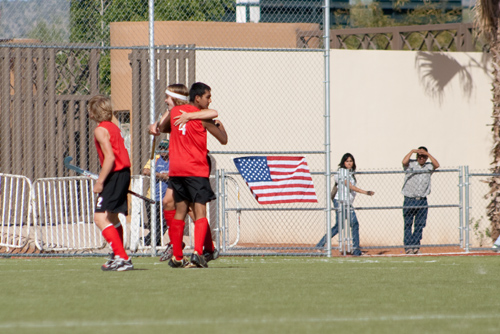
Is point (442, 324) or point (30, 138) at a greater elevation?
point (30, 138)

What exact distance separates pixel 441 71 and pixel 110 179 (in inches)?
405

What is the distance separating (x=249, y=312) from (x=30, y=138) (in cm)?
1259

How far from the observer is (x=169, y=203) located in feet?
28.6

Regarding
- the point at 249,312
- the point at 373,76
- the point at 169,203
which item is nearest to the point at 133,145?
the point at 373,76

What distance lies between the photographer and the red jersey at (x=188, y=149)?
829cm

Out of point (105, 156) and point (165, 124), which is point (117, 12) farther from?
point (105, 156)

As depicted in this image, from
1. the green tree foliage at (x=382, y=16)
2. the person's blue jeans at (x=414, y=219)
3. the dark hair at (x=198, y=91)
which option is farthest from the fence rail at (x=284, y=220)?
the green tree foliage at (x=382, y=16)

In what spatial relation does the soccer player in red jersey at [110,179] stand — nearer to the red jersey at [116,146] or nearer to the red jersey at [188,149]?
the red jersey at [116,146]

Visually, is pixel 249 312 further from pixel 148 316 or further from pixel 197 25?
pixel 197 25

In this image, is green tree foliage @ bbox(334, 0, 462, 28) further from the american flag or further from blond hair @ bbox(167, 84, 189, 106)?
blond hair @ bbox(167, 84, 189, 106)

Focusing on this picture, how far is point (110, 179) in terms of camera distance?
8148 millimetres

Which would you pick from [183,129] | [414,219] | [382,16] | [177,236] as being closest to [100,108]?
[183,129]

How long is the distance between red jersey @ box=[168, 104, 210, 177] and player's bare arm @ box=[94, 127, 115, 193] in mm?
636

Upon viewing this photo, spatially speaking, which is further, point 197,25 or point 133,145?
point 197,25
